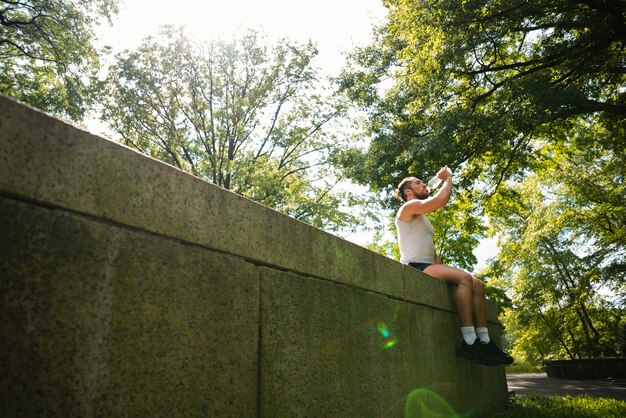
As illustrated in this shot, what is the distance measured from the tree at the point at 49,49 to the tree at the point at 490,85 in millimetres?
10579

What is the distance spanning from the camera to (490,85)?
12.2 metres

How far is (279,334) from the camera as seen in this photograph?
7.39 feet

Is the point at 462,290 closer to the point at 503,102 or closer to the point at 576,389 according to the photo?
the point at 503,102

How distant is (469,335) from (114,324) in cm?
410

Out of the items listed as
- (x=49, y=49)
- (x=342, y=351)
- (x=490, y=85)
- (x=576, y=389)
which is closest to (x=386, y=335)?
(x=342, y=351)

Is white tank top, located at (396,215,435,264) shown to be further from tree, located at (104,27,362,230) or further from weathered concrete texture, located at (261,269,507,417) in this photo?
tree, located at (104,27,362,230)

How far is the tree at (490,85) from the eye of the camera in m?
9.02

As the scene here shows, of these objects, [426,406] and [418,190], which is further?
[418,190]

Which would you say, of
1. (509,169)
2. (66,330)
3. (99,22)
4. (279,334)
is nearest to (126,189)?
(66,330)

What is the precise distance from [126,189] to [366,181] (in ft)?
36.2

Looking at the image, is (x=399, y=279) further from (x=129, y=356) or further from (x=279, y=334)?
(x=129, y=356)

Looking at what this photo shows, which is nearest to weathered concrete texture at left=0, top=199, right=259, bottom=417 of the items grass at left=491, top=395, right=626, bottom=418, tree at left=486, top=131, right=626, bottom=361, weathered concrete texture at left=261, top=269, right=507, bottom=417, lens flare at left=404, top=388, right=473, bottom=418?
weathered concrete texture at left=261, top=269, right=507, bottom=417

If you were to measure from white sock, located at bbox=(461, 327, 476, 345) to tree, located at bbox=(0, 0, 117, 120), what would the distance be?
50.8 feet

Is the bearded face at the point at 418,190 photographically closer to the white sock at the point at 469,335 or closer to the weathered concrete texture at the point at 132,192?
the white sock at the point at 469,335
